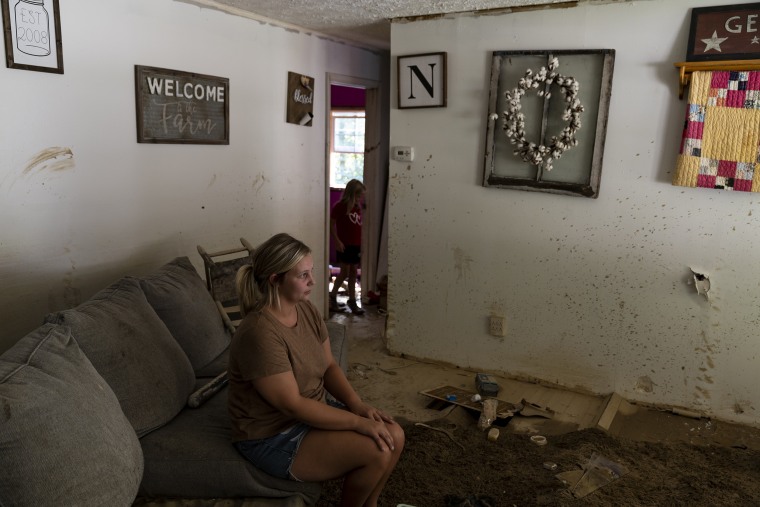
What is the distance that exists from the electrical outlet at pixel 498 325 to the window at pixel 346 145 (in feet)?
10.8

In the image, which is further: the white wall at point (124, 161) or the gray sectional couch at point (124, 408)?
the white wall at point (124, 161)

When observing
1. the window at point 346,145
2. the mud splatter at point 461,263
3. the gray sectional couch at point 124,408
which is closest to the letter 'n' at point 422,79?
the mud splatter at point 461,263

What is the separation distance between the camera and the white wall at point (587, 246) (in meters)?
3.19

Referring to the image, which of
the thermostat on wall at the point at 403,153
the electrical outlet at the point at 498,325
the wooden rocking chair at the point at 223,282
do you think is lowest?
the electrical outlet at the point at 498,325

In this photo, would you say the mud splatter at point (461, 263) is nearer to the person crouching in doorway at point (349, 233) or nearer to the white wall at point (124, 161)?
the white wall at point (124, 161)

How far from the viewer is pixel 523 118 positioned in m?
3.48

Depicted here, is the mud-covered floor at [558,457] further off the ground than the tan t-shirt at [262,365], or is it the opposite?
the tan t-shirt at [262,365]

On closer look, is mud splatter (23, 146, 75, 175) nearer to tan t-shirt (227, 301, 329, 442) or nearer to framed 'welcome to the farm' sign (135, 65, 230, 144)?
framed 'welcome to the farm' sign (135, 65, 230, 144)

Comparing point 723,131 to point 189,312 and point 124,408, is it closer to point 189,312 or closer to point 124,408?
point 189,312

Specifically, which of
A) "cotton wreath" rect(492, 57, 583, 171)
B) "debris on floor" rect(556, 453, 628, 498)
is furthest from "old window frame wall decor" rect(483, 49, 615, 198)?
"debris on floor" rect(556, 453, 628, 498)

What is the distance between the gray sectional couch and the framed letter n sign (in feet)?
5.81

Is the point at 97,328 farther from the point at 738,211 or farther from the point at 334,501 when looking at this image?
the point at 738,211

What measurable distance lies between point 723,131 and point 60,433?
310cm

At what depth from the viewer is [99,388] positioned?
70.3 inches
